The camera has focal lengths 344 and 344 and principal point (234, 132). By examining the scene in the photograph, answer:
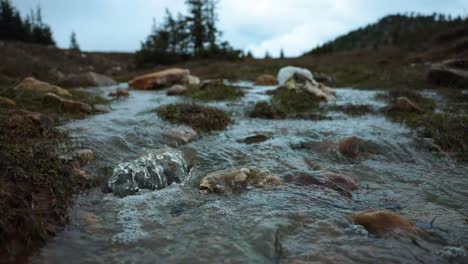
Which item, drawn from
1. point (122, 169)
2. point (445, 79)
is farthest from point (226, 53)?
point (122, 169)

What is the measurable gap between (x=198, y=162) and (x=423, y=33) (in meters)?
32.9

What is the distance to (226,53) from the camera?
33031mm

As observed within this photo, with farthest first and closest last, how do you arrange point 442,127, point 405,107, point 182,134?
point 405,107 → point 442,127 → point 182,134

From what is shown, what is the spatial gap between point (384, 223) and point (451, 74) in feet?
40.8

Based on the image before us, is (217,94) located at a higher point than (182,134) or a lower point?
higher

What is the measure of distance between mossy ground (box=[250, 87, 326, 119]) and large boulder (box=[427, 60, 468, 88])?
5862 mm

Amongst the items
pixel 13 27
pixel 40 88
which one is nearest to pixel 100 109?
pixel 40 88

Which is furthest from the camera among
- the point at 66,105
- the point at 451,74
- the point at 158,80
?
the point at 158,80

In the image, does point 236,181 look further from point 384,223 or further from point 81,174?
point 81,174

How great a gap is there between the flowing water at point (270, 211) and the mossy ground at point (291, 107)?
8.14ft

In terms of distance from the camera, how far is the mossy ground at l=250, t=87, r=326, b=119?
8742 millimetres

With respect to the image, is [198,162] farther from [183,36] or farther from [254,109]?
[183,36]

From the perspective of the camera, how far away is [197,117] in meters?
7.31

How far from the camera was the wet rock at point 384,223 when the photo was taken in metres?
3.03
